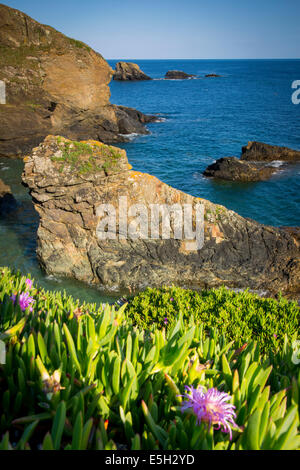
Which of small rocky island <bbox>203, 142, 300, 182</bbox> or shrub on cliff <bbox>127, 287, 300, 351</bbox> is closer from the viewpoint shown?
shrub on cliff <bbox>127, 287, 300, 351</bbox>

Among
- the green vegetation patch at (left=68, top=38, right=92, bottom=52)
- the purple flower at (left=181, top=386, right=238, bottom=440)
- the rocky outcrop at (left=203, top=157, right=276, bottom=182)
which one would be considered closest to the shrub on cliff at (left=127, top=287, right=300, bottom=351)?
the purple flower at (left=181, top=386, right=238, bottom=440)

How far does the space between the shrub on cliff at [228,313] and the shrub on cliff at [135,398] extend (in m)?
2.98

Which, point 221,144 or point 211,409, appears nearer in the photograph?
point 211,409

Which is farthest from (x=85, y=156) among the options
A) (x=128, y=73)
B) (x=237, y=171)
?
(x=128, y=73)

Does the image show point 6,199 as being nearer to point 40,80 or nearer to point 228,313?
point 40,80

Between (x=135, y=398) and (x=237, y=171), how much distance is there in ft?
72.7

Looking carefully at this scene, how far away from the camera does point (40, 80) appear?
23.1 m

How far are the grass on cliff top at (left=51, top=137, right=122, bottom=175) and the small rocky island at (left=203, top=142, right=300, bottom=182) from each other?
1462 cm

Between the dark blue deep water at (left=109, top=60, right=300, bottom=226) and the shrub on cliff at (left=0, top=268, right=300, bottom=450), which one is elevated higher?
the dark blue deep water at (left=109, top=60, right=300, bottom=226)

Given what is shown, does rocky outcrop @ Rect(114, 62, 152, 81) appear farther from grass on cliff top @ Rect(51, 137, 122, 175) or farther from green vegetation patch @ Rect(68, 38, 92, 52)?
grass on cliff top @ Rect(51, 137, 122, 175)

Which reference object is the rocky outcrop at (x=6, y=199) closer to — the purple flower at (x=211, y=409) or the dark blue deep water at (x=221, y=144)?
the dark blue deep water at (x=221, y=144)

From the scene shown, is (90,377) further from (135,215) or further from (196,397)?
(135,215)

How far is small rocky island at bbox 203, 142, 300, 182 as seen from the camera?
22.2m

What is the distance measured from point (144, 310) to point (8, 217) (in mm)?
10642
